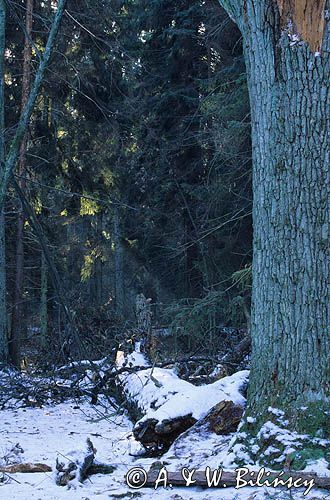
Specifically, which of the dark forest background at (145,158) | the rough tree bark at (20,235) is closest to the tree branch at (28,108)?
the dark forest background at (145,158)

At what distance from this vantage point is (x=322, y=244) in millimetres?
4156

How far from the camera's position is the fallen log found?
442 cm

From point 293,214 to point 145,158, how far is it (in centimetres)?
1404

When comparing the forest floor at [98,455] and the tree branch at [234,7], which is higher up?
the tree branch at [234,7]

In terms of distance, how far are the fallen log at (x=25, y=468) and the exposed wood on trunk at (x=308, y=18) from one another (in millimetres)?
3964

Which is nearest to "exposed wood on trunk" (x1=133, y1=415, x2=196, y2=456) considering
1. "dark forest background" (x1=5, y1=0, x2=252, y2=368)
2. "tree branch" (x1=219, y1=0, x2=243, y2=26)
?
"tree branch" (x1=219, y1=0, x2=243, y2=26)

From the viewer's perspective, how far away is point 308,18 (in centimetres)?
421

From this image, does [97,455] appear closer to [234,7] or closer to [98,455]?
[98,455]

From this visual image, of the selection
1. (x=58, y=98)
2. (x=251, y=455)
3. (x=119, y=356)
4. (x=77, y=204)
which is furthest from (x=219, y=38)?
(x=251, y=455)

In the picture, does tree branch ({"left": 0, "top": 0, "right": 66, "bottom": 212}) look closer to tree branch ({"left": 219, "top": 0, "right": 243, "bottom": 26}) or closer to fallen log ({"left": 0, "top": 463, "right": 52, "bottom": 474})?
tree branch ({"left": 219, "top": 0, "right": 243, "bottom": 26})

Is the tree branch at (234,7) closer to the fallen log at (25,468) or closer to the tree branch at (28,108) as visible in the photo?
the tree branch at (28,108)

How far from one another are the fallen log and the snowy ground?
8cm

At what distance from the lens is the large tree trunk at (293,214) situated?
411 cm

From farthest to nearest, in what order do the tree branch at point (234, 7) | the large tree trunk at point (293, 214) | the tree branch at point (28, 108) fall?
the tree branch at point (28, 108)
the tree branch at point (234, 7)
the large tree trunk at point (293, 214)
